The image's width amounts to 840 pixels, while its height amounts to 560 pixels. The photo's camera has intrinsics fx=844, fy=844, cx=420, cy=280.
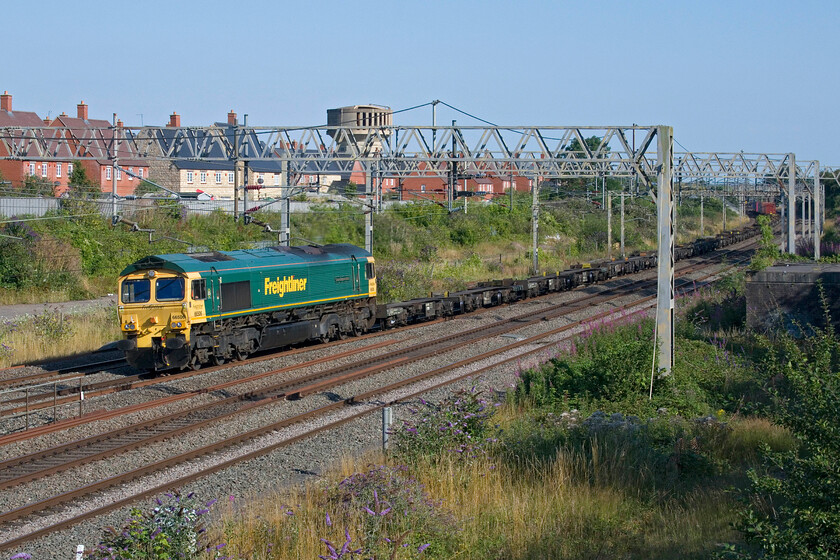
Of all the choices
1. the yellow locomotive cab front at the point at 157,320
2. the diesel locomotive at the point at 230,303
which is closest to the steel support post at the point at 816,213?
the diesel locomotive at the point at 230,303

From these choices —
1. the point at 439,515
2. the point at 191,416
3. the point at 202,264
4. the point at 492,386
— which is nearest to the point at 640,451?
the point at 439,515

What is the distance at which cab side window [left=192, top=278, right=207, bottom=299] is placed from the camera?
18067 millimetres

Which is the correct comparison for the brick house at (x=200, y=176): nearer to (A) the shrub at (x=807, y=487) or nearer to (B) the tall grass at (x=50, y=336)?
(B) the tall grass at (x=50, y=336)

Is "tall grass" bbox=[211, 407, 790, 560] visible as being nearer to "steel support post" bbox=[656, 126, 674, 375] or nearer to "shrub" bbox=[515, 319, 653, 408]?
"shrub" bbox=[515, 319, 653, 408]

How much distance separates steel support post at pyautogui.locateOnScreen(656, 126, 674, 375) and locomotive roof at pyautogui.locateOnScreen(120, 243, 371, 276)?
9.34 m

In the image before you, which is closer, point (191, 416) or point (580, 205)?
point (191, 416)

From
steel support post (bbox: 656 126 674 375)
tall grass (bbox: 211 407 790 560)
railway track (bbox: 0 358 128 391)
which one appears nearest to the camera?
tall grass (bbox: 211 407 790 560)

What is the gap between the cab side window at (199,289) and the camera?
1807cm

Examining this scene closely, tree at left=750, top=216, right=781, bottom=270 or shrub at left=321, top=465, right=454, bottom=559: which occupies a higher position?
tree at left=750, top=216, right=781, bottom=270

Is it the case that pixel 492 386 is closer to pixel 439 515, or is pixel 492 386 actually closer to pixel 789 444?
pixel 789 444

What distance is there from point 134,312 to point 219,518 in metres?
9.97

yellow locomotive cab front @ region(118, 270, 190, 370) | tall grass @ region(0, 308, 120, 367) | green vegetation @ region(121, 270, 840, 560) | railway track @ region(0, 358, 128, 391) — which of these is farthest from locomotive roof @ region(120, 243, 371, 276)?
green vegetation @ region(121, 270, 840, 560)

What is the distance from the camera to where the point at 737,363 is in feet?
55.2

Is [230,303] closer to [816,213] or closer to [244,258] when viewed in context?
[244,258]
